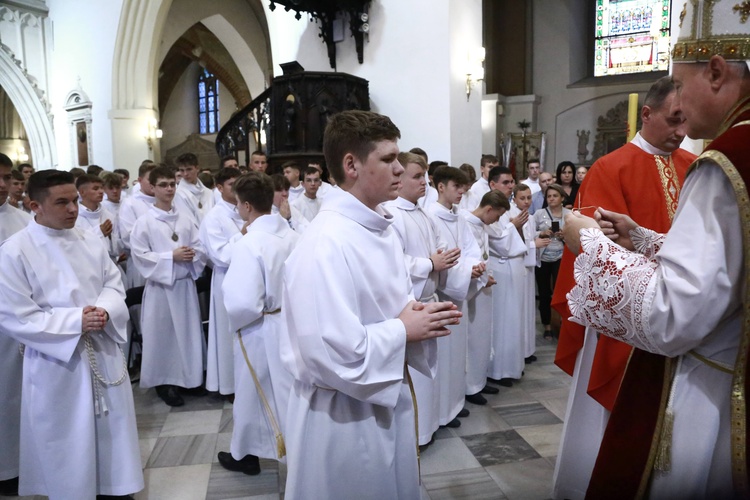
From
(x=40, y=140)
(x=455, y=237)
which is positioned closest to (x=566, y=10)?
(x=455, y=237)

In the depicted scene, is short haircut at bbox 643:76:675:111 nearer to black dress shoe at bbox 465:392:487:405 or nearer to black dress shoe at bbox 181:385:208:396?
black dress shoe at bbox 465:392:487:405

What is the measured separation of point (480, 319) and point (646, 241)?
2.81 metres

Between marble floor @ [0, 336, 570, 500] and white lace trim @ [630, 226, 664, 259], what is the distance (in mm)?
1776

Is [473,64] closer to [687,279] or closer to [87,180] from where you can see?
[87,180]

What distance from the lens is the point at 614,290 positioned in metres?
1.48

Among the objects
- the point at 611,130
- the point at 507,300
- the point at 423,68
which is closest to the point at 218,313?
the point at 507,300

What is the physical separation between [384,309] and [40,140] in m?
18.0

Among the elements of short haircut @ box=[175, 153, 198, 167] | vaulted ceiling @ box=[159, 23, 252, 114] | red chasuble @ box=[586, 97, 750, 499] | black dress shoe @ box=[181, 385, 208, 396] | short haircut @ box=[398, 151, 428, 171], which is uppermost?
vaulted ceiling @ box=[159, 23, 252, 114]

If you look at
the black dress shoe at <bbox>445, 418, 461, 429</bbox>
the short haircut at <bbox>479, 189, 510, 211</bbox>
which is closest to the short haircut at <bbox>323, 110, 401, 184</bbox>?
the black dress shoe at <bbox>445, 418, 461, 429</bbox>

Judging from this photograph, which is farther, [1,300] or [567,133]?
[567,133]

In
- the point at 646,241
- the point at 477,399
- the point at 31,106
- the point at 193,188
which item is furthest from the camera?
the point at 31,106

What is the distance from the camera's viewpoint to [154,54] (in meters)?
14.2

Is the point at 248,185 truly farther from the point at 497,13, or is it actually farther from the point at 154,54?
the point at 497,13

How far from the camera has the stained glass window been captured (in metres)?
14.7
